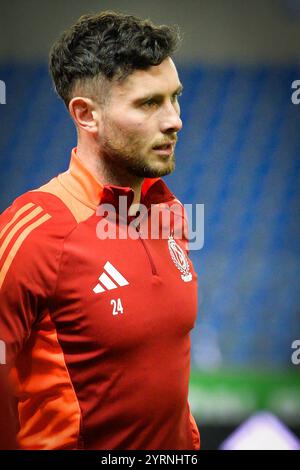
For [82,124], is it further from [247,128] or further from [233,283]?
[247,128]

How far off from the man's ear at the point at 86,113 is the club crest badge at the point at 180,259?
242mm

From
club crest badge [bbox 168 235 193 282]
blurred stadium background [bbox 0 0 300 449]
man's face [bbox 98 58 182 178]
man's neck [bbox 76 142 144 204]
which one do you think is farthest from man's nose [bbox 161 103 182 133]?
blurred stadium background [bbox 0 0 300 449]

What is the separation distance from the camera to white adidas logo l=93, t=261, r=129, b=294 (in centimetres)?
119

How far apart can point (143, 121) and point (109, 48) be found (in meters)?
0.13

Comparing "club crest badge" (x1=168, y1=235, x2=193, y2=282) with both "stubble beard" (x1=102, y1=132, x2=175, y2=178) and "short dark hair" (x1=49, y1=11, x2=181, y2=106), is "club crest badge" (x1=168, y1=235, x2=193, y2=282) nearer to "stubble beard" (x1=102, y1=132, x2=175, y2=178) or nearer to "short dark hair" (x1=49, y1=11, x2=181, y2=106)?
"stubble beard" (x1=102, y1=132, x2=175, y2=178)

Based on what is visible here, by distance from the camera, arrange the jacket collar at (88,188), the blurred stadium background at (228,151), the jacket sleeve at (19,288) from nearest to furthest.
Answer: the jacket sleeve at (19,288) → the jacket collar at (88,188) → the blurred stadium background at (228,151)

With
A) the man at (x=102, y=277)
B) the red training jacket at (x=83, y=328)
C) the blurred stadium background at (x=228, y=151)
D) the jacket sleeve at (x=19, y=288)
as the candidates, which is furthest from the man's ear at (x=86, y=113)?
the blurred stadium background at (x=228, y=151)

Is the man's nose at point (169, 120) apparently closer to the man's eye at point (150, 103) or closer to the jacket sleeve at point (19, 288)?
the man's eye at point (150, 103)

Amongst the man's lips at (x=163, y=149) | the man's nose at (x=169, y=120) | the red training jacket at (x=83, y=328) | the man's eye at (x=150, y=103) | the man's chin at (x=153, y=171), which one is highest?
the man's eye at (x=150, y=103)

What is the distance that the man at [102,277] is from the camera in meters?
1.17

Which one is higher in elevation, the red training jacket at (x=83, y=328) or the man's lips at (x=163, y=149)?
the man's lips at (x=163, y=149)

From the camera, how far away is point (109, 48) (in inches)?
49.4

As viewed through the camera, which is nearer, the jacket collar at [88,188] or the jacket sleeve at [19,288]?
the jacket sleeve at [19,288]

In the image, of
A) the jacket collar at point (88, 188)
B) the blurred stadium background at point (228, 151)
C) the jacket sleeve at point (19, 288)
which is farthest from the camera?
the blurred stadium background at point (228, 151)
